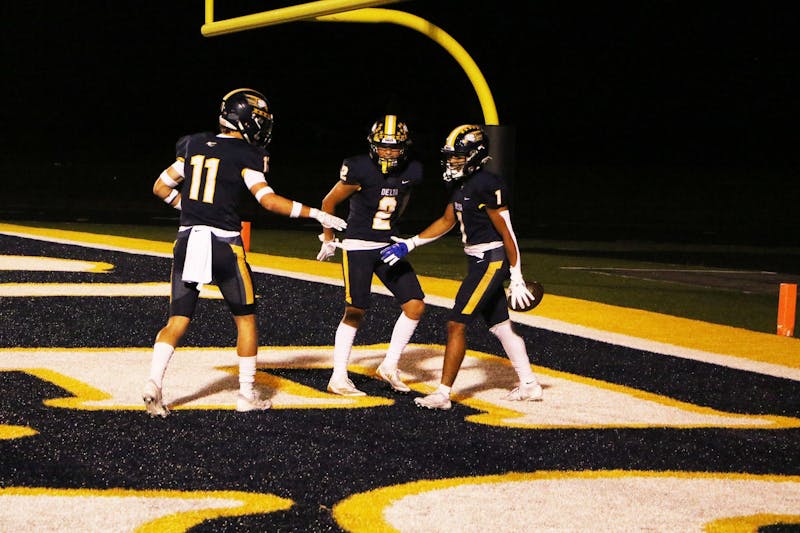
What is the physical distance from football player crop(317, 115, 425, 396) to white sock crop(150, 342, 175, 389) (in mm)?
1161

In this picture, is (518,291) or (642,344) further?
(642,344)

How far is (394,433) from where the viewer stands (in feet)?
23.0

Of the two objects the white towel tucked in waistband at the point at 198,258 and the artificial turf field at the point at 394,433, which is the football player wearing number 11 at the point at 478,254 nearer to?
the artificial turf field at the point at 394,433

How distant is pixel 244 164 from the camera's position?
742 centimetres

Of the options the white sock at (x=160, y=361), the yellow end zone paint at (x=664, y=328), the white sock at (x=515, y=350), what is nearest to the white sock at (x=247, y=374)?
the white sock at (x=160, y=361)

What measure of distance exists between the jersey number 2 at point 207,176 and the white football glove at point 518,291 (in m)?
1.72

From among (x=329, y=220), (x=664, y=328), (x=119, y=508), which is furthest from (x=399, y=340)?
(x=664, y=328)

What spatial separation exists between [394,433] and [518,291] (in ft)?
4.24

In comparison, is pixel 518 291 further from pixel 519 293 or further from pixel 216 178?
pixel 216 178

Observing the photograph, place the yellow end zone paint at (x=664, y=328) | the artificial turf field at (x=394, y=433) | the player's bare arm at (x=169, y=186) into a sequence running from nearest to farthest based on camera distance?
the artificial turf field at (x=394, y=433)
the player's bare arm at (x=169, y=186)
the yellow end zone paint at (x=664, y=328)

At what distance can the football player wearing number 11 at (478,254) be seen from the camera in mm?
7785

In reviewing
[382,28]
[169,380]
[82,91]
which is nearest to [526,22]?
[382,28]

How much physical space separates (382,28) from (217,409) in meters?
50.5

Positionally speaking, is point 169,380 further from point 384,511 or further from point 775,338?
point 775,338
